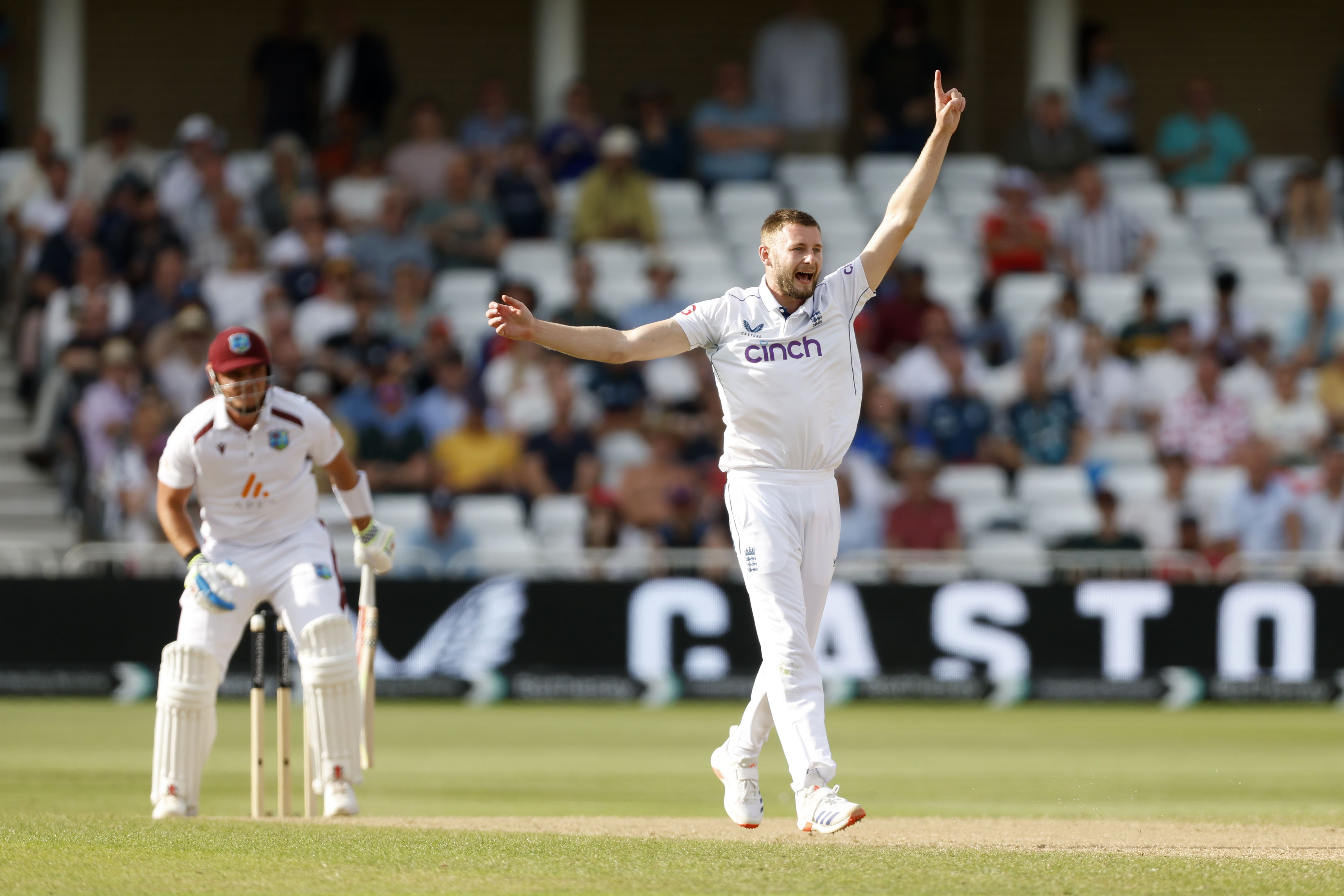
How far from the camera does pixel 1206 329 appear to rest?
683 inches

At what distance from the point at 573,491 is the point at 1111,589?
4335 mm

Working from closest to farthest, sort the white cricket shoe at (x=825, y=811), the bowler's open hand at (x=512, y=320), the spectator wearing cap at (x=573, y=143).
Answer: the white cricket shoe at (x=825, y=811)
the bowler's open hand at (x=512, y=320)
the spectator wearing cap at (x=573, y=143)

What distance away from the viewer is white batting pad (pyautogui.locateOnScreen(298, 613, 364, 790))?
25.8 feet

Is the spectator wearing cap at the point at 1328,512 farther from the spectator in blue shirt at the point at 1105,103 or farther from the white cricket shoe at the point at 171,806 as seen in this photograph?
the white cricket shoe at the point at 171,806

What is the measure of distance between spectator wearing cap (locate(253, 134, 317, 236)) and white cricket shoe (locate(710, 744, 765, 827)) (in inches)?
449

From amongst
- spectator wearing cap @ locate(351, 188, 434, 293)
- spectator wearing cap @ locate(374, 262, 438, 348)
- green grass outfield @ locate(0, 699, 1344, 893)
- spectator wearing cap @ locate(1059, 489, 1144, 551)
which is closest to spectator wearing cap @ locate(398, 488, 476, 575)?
green grass outfield @ locate(0, 699, 1344, 893)

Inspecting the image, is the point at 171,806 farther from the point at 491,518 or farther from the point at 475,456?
the point at 475,456

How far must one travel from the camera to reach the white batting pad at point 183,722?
7.88 m

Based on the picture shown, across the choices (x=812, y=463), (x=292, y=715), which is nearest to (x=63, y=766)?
(x=292, y=715)

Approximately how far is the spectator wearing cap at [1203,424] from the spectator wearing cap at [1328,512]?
115 centimetres

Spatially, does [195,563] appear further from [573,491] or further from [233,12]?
[233,12]

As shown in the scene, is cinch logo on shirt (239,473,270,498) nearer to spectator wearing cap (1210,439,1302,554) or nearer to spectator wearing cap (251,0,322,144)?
spectator wearing cap (1210,439,1302,554)

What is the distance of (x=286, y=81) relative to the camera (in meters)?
18.8

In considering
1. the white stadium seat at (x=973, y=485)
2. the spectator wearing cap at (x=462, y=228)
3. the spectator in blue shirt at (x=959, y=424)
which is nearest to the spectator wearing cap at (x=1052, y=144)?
the spectator in blue shirt at (x=959, y=424)
